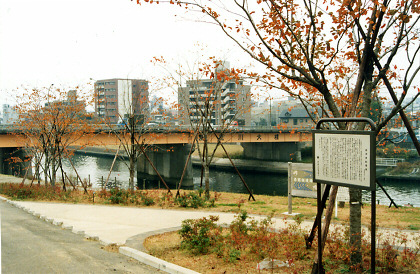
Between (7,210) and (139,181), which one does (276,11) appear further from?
(139,181)

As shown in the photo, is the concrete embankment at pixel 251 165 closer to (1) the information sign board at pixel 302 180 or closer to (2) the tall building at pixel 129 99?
(2) the tall building at pixel 129 99

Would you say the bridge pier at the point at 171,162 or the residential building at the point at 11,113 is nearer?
the residential building at the point at 11,113

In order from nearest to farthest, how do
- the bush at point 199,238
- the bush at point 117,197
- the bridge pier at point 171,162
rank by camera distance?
the bush at point 199,238 < the bush at point 117,197 < the bridge pier at point 171,162

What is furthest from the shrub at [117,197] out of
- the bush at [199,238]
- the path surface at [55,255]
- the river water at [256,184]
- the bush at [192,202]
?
the river water at [256,184]

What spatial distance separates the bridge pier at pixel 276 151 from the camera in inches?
2091

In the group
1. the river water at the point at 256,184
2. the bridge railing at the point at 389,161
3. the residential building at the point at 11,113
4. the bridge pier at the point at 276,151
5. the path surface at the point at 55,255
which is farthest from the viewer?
the bridge pier at the point at 276,151

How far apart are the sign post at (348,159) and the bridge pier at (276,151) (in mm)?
47737

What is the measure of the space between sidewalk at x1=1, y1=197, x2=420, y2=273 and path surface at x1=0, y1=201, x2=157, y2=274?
272mm

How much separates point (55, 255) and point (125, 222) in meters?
3.87

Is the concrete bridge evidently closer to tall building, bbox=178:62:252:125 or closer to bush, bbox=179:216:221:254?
tall building, bbox=178:62:252:125

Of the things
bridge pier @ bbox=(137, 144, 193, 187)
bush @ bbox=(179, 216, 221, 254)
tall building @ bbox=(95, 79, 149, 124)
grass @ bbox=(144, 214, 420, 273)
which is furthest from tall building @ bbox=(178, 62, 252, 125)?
bridge pier @ bbox=(137, 144, 193, 187)

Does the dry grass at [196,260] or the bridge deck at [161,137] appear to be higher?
the bridge deck at [161,137]

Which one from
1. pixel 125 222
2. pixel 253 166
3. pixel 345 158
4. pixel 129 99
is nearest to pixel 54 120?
pixel 129 99

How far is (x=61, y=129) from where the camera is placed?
22828 mm
